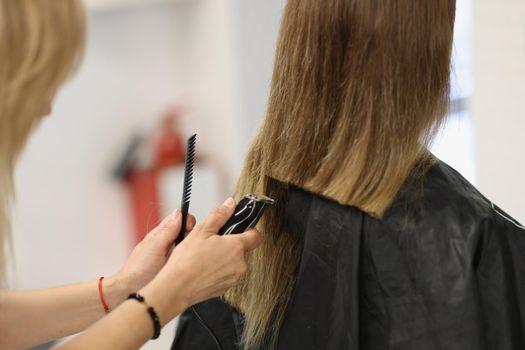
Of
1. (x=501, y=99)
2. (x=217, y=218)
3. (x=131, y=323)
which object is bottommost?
(x=131, y=323)

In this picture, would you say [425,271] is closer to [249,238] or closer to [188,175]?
[249,238]

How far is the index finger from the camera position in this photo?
1.17 meters

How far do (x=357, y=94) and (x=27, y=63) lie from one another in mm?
502

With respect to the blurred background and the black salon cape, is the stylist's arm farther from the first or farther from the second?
the blurred background

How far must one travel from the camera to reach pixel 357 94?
1173 mm

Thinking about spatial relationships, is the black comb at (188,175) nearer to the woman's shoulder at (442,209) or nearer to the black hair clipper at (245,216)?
the black hair clipper at (245,216)

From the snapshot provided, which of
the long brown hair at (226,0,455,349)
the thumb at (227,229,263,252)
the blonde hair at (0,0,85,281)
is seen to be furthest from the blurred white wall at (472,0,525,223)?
the blonde hair at (0,0,85,281)

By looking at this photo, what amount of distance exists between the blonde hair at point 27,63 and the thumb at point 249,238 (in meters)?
0.35

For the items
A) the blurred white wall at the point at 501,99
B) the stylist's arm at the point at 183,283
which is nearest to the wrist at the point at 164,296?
the stylist's arm at the point at 183,283

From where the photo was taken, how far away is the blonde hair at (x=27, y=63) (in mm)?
955

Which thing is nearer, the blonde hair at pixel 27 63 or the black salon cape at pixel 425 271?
the blonde hair at pixel 27 63

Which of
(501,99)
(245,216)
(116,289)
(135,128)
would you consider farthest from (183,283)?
(135,128)

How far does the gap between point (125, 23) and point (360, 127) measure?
2363 millimetres

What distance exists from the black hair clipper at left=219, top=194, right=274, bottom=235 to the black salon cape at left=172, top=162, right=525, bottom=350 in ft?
0.36
